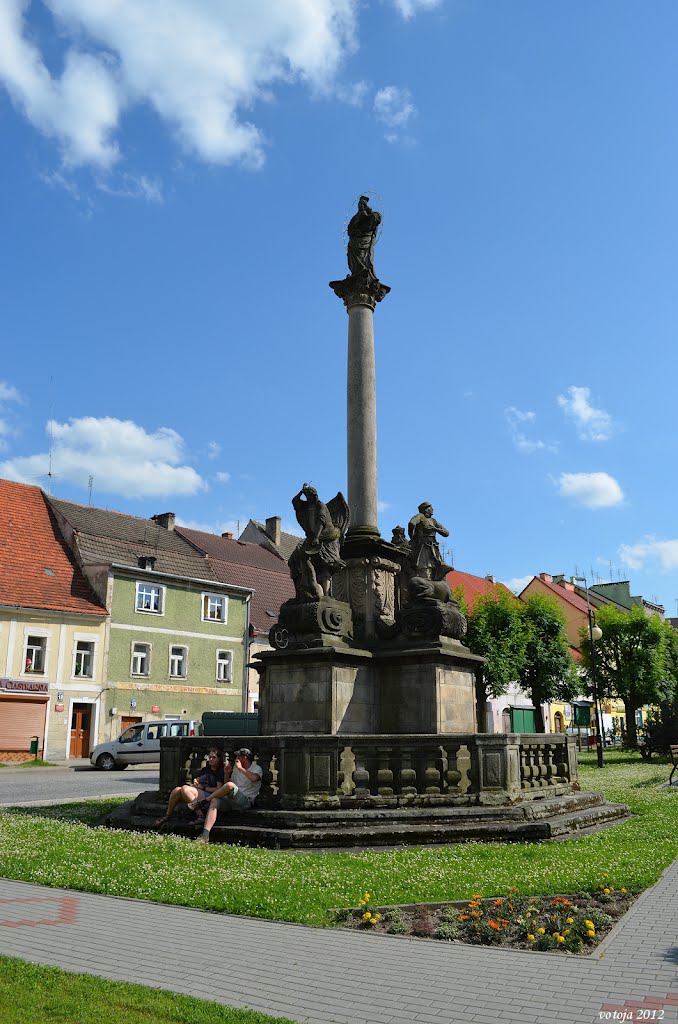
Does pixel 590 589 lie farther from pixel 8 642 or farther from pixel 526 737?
pixel 526 737

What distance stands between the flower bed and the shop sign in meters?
29.6

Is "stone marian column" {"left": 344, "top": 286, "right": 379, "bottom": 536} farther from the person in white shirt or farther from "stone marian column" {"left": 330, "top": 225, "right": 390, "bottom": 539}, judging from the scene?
the person in white shirt

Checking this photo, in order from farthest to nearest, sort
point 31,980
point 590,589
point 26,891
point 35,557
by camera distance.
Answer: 1. point 590,589
2. point 35,557
3. point 26,891
4. point 31,980

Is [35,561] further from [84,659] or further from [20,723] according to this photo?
[20,723]

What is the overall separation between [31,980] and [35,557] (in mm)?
34822

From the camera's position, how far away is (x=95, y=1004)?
4.81m

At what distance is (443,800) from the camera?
1116 centimetres

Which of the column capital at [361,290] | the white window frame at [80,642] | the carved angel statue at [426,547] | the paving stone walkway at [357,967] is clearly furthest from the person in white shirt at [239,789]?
the white window frame at [80,642]

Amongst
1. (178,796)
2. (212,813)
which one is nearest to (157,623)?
(178,796)

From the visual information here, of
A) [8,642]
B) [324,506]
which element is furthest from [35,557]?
[324,506]

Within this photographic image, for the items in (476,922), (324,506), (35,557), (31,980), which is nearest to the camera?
(31,980)

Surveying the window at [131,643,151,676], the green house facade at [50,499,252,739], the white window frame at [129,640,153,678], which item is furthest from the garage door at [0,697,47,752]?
the window at [131,643,151,676]

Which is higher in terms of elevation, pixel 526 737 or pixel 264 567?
pixel 264 567

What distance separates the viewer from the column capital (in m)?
16.2
